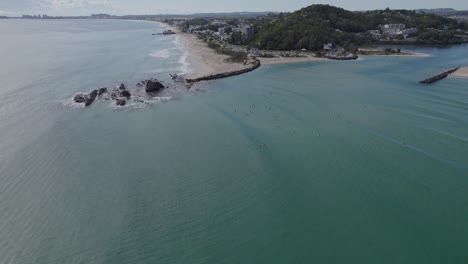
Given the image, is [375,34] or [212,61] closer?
[212,61]

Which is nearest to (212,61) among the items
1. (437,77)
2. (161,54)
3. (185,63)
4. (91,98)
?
(185,63)

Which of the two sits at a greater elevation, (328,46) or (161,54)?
(328,46)

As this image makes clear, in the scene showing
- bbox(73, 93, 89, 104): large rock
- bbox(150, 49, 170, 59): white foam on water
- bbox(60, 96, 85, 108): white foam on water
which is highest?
bbox(73, 93, 89, 104): large rock

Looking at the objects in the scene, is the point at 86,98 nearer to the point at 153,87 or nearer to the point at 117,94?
the point at 117,94

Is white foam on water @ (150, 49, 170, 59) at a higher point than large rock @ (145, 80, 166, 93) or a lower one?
lower

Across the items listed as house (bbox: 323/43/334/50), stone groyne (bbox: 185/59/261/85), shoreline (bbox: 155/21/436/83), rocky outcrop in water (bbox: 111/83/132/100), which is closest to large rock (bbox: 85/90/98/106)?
rocky outcrop in water (bbox: 111/83/132/100)

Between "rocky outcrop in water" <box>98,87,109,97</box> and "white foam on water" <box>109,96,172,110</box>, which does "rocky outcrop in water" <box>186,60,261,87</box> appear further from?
"rocky outcrop in water" <box>98,87,109,97</box>

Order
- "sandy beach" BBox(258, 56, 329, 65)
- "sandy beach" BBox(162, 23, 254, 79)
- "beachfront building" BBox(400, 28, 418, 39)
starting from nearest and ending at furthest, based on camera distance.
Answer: "sandy beach" BBox(162, 23, 254, 79) → "sandy beach" BBox(258, 56, 329, 65) → "beachfront building" BBox(400, 28, 418, 39)

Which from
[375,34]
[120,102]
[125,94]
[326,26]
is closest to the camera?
[120,102]

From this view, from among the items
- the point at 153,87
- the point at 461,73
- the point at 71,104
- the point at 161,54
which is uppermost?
the point at 461,73
